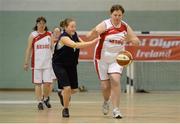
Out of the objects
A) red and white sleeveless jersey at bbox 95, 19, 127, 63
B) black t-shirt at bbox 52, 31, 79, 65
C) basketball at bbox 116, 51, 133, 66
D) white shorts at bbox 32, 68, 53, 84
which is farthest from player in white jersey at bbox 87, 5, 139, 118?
white shorts at bbox 32, 68, 53, 84

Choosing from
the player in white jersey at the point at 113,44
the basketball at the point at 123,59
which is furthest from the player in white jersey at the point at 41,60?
the basketball at the point at 123,59

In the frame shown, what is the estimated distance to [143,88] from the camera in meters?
18.1

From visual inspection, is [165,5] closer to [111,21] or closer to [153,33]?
[153,33]

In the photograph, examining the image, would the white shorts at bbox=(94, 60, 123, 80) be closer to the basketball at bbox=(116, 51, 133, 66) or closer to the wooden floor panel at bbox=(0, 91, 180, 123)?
the basketball at bbox=(116, 51, 133, 66)

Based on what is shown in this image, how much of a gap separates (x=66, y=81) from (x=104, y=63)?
752 mm

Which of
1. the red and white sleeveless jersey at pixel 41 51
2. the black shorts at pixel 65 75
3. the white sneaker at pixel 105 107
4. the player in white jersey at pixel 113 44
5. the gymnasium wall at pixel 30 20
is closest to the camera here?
the player in white jersey at pixel 113 44

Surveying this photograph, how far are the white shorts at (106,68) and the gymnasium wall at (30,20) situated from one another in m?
8.93

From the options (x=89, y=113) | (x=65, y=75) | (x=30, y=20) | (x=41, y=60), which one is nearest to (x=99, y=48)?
(x=65, y=75)

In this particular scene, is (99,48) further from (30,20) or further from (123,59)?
(30,20)

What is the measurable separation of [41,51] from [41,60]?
220mm

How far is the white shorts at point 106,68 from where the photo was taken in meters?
9.67

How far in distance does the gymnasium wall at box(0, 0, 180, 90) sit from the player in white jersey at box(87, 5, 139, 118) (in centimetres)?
894

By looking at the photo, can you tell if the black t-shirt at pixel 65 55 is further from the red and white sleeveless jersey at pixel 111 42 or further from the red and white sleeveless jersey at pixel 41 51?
the red and white sleeveless jersey at pixel 41 51

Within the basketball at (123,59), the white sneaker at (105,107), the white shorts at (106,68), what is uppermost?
Answer: the basketball at (123,59)
